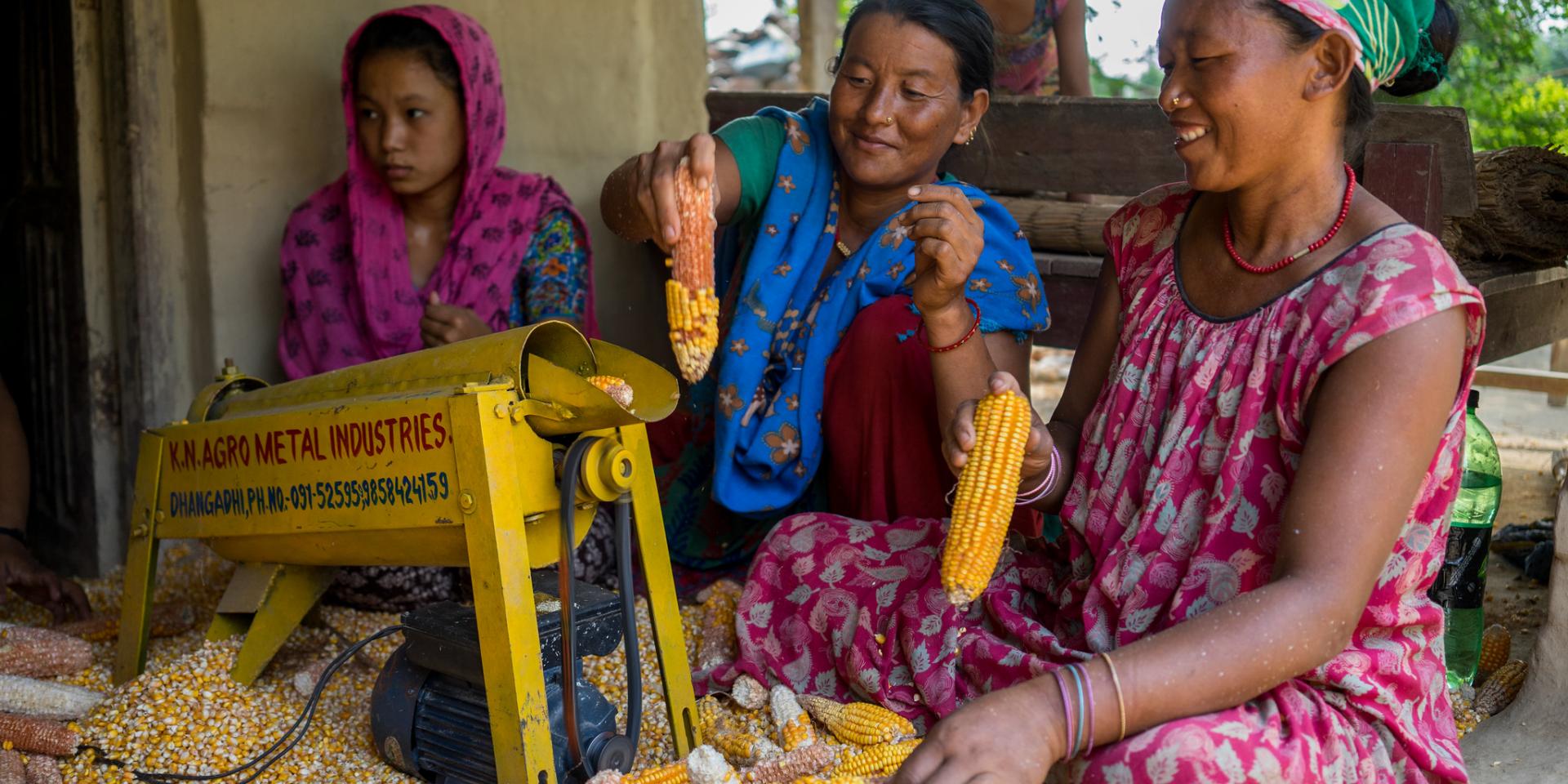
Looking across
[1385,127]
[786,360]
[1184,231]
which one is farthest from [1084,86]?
[1184,231]

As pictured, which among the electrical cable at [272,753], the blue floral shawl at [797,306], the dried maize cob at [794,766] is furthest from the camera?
the blue floral shawl at [797,306]

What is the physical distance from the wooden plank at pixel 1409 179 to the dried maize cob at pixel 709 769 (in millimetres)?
1951

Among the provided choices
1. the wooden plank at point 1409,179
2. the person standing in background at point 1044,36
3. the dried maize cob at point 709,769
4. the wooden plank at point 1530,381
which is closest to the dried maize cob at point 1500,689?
the wooden plank at point 1409,179

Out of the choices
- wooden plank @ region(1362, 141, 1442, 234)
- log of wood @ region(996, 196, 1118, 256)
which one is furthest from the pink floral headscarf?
wooden plank @ region(1362, 141, 1442, 234)

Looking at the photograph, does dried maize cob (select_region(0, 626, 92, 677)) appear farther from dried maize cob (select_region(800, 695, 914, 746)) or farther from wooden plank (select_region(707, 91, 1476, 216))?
wooden plank (select_region(707, 91, 1476, 216))

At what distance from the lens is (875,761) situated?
2.29m

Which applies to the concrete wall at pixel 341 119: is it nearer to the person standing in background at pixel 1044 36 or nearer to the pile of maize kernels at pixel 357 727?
the person standing in background at pixel 1044 36

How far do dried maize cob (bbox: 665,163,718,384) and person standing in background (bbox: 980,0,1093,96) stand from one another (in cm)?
264

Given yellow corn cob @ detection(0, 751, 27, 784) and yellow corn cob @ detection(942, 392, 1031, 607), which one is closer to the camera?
yellow corn cob @ detection(942, 392, 1031, 607)

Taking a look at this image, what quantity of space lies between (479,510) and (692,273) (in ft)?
2.30

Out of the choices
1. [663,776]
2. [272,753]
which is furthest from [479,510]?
[272,753]

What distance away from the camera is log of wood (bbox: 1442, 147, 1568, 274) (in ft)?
A: 11.5

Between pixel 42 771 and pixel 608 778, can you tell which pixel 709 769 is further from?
pixel 42 771

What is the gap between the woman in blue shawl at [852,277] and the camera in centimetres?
307
